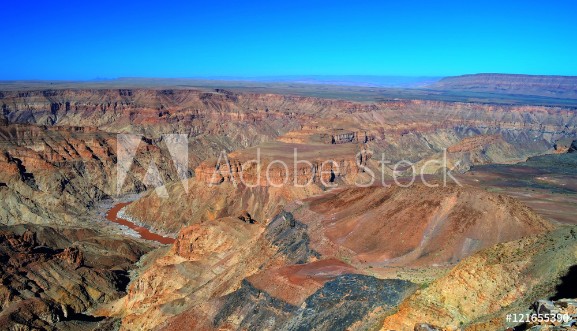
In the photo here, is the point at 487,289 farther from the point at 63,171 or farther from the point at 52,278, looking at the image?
the point at 63,171

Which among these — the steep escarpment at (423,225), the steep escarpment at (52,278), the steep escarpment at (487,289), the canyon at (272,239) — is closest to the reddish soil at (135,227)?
the canyon at (272,239)

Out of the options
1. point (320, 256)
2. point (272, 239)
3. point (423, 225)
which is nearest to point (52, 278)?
point (272, 239)

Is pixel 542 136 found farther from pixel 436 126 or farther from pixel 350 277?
pixel 350 277

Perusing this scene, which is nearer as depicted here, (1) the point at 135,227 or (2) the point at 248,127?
(1) the point at 135,227

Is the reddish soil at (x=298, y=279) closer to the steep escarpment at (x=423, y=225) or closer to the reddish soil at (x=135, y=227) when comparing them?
the steep escarpment at (x=423, y=225)

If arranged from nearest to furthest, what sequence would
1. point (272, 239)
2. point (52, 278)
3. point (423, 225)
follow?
point (423, 225) → point (272, 239) → point (52, 278)

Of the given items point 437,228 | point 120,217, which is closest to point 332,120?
point 120,217

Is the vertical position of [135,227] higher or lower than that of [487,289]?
lower

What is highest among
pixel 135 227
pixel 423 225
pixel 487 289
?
pixel 487 289
